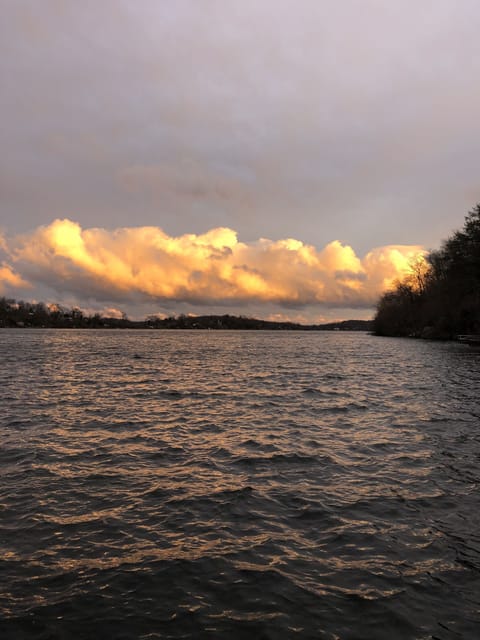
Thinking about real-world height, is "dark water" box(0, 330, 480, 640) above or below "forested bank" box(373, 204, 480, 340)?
below

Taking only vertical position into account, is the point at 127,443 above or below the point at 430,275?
below

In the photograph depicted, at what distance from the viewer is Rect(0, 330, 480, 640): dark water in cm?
589

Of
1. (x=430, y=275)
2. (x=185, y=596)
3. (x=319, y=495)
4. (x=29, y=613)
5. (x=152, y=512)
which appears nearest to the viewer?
(x=29, y=613)

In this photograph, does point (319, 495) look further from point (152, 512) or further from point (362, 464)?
point (152, 512)

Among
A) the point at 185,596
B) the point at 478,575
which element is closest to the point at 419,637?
the point at 478,575

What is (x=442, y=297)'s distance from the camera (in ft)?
299

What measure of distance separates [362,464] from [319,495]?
276 centimetres

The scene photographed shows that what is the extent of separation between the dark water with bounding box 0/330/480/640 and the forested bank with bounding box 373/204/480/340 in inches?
2591

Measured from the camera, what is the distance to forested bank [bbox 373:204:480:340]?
74.5 metres

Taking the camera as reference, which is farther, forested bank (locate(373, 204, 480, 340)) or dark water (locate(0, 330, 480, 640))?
forested bank (locate(373, 204, 480, 340))

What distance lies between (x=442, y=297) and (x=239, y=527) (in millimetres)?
93142

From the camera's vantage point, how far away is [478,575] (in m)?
6.83

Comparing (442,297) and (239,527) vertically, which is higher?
(442,297)

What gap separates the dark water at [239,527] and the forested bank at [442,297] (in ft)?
216
